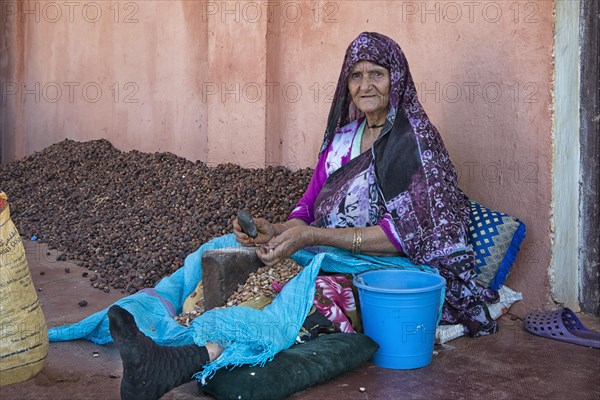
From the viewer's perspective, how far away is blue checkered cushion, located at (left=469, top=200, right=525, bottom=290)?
3.27 metres

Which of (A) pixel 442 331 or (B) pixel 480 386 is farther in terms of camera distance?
(A) pixel 442 331

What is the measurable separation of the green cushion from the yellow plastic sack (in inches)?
26.8

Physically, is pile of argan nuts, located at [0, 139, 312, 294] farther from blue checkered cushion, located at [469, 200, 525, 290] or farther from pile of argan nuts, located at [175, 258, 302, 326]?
blue checkered cushion, located at [469, 200, 525, 290]

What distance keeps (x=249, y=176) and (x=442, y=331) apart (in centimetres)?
232

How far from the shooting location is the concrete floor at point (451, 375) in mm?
2477

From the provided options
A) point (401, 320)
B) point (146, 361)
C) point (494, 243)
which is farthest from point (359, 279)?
point (146, 361)

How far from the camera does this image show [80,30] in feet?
25.2

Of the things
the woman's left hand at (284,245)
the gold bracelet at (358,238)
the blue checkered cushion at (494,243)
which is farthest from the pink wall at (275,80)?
the woman's left hand at (284,245)

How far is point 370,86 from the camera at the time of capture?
326cm

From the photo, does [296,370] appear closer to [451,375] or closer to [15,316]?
[451,375]

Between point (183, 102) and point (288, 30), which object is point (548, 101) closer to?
point (288, 30)

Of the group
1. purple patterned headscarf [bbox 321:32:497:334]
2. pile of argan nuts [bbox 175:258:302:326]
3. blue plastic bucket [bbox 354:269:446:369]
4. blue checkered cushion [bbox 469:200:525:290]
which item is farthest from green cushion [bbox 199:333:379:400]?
blue checkered cushion [bbox 469:200:525:290]

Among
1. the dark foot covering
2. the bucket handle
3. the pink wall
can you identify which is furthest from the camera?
the pink wall

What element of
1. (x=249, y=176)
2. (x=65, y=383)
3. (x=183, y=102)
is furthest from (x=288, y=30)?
(x=65, y=383)
